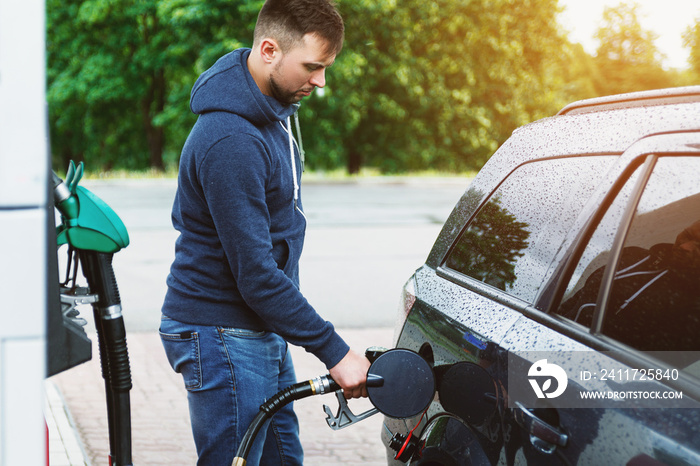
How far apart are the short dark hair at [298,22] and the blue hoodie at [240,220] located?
0.15m

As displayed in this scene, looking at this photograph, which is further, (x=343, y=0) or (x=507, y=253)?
(x=343, y=0)

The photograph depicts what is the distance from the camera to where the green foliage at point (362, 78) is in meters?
26.0

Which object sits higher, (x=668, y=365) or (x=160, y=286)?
(x=668, y=365)

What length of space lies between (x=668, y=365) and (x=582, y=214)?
46 cm

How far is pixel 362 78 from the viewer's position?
27.8 metres

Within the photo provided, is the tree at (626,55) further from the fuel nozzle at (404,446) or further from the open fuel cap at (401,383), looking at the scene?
the open fuel cap at (401,383)

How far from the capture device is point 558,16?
3169cm

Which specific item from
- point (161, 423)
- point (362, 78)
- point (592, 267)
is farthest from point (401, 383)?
point (362, 78)

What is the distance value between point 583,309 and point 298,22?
107cm

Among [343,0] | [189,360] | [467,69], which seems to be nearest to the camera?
[189,360]

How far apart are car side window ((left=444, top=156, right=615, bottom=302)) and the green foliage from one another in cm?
2131

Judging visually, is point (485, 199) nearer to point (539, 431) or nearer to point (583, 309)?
point (583, 309)

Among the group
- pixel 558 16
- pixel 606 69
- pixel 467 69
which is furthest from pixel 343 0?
pixel 606 69

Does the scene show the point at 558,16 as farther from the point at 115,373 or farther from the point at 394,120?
the point at 115,373
